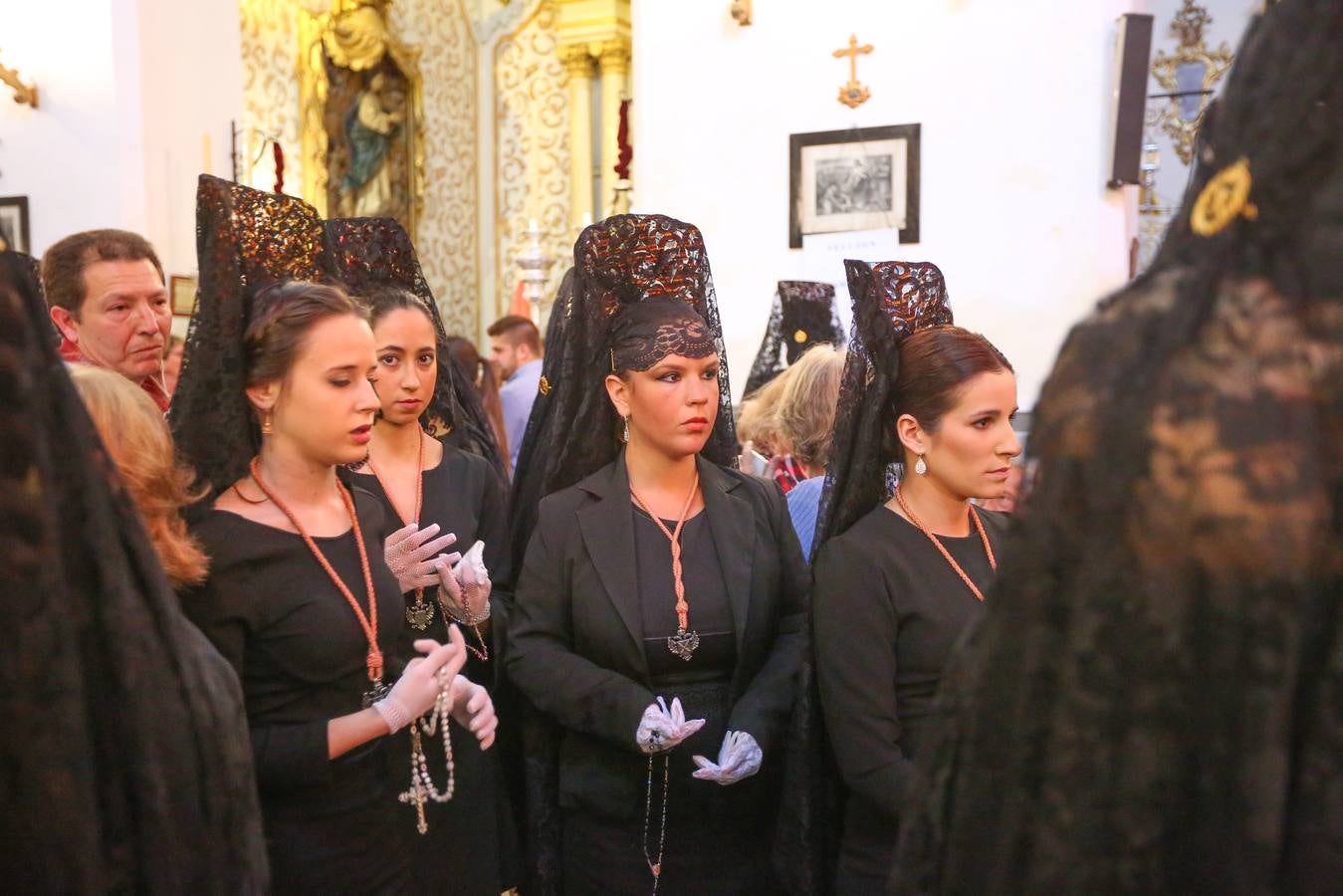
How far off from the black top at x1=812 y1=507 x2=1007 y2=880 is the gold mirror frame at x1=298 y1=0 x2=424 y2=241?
311 inches

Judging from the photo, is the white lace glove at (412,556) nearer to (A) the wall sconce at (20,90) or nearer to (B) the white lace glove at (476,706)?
(B) the white lace glove at (476,706)

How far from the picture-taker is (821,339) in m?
5.68

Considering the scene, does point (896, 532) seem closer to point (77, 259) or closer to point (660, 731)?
point (660, 731)

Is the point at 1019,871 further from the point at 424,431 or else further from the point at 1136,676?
the point at 424,431

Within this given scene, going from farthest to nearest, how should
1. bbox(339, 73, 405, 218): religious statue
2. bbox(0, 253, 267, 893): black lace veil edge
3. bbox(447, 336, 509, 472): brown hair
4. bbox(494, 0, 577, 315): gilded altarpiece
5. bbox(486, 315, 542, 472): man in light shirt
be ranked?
1. bbox(494, 0, 577, 315): gilded altarpiece
2. bbox(339, 73, 405, 218): religious statue
3. bbox(486, 315, 542, 472): man in light shirt
4. bbox(447, 336, 509, 472): brown hair
5. bbox(0, 253, 267, 893): black lace veil edge

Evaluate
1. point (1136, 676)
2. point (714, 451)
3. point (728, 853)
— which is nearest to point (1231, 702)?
point (1136, 676)

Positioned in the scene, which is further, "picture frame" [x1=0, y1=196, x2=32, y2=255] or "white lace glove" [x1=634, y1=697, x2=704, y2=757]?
"picture frame" [x1=0, y1=196, x2=32, y2=255]

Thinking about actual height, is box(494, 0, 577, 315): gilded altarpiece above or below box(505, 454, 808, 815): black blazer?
above

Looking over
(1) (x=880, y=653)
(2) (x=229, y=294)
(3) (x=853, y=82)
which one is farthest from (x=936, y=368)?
(3) (x=853, y=82)

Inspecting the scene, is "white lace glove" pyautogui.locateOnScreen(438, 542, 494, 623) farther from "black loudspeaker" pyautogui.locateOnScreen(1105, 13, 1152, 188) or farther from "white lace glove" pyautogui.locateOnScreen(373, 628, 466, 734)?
"black loudspeaker" pyautogui.locateOnScreen(1105, 13, 1152, 188)

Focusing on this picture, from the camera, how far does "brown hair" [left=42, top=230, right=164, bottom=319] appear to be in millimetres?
3307

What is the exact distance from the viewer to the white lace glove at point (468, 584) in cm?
288

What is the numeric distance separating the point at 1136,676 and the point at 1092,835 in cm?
14

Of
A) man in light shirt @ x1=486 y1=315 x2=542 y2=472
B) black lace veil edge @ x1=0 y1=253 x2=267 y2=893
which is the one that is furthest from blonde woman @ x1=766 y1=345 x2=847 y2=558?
man in light shirt @ x1=486 y1=315 x2=542 y2=472
